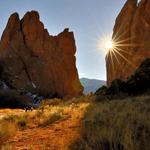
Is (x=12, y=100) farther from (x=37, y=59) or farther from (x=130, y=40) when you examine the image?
(x=130, y=40)

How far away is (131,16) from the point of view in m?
65.8

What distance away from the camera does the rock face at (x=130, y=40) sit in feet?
188

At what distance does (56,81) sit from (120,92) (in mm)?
40449

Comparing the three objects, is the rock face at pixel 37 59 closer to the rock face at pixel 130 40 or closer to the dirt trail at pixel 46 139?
the rock face at pixel 130 40

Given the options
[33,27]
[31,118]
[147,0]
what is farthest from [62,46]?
[31,118]

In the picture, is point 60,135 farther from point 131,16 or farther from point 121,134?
point 131,16

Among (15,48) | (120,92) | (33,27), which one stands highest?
(33,27)

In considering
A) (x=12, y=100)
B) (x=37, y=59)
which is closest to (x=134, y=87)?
(x=12, y=100)

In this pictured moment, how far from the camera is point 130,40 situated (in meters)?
62.8

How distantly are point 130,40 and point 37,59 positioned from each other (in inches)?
851

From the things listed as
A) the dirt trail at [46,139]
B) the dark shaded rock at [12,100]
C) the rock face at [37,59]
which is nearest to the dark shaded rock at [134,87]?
the dark shaded rock at [12,100]

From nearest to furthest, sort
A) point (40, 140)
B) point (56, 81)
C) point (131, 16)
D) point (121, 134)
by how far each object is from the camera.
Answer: point (121, 134) < point (40, 140) < point (131, 16) < point (56, 81)

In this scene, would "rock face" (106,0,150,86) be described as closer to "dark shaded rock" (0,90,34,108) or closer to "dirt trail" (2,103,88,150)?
"dark shaded rock" (0,90,34,108)

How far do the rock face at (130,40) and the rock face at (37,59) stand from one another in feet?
36.3
